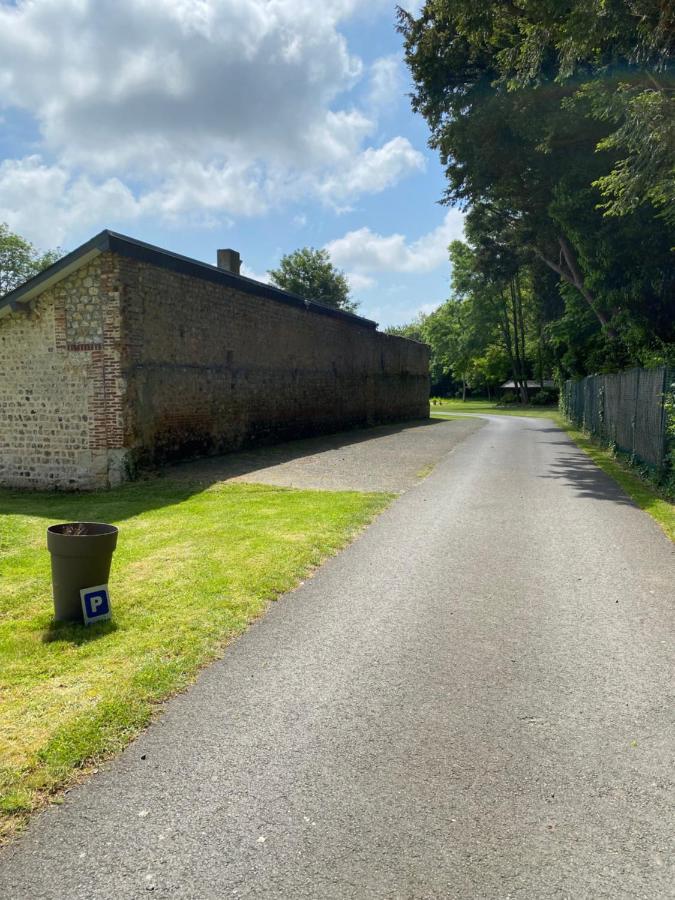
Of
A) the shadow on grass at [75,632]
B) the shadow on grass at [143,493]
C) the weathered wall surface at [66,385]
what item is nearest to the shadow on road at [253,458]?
the shadow on grass at [143,493]

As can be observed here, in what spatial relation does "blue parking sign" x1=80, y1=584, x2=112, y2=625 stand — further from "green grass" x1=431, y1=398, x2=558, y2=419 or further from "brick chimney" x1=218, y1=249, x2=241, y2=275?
"green grass" x1=431, y1=398, x2=558, y2=419

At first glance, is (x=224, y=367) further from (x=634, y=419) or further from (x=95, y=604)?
(x=95, y=604)

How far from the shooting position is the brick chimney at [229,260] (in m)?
20.4

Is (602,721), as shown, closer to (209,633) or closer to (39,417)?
(209,633)

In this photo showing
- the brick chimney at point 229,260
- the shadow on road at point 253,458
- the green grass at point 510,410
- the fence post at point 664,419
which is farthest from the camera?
the green grass at point 510,410

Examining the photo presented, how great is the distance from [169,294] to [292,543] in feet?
29.9

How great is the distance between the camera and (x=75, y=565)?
488 centimetres

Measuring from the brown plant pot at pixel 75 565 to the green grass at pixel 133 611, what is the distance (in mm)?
231

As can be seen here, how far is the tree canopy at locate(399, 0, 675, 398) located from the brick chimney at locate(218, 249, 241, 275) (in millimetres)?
8207

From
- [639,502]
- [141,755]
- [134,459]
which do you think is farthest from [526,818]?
[134,459]

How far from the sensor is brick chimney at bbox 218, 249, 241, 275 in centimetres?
2038

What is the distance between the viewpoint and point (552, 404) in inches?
2655

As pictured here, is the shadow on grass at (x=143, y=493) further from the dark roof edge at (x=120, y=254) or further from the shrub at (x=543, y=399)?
the shrub at (x=543, y=399)

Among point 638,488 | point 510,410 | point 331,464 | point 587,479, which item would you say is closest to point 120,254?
point 331,464
